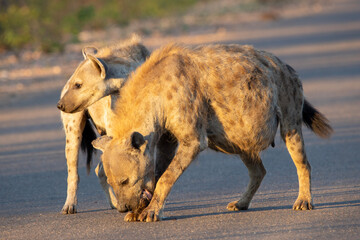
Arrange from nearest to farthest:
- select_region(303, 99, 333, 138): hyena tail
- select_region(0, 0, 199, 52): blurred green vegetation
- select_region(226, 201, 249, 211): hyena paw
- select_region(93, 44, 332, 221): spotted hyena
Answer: select_region(93, 44, 332, 221): spotted hyena, select_region(226, 201, 249, 211): hyena paw, select_region(303, 99, 333, 138): hyena tail, select_region(0, 0, 199, 52): blurred green vegetation

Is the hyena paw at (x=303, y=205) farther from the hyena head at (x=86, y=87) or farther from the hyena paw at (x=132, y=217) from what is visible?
the hyena head at (x=86, y=87)

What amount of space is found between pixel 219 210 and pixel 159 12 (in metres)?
34.7

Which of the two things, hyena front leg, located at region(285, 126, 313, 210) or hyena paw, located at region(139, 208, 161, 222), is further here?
hyena front leg, located at region(285, 126, 313, 210)

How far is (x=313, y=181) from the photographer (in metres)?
7.88

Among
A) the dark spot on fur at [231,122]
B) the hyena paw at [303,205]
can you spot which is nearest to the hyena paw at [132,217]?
the dark spot on fur at [231,122]

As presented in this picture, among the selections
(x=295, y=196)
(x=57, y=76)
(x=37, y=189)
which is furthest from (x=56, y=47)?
(x=295, y=196)

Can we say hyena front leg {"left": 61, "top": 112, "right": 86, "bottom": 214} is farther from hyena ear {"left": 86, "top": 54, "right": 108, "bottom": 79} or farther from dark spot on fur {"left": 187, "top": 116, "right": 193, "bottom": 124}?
dark spot on fur {"left": 187, "top": 116, "right": 193, "bottom": 124}

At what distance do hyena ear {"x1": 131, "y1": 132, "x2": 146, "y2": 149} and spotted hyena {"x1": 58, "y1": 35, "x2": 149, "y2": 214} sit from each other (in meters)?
0.78

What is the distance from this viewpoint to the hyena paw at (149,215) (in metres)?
6.39

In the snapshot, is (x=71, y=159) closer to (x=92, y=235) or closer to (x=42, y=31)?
(x=92, y=235)

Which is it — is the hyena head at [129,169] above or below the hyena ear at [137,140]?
below

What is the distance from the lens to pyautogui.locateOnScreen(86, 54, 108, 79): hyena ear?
22.8 ft

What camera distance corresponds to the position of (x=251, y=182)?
23.2 ft

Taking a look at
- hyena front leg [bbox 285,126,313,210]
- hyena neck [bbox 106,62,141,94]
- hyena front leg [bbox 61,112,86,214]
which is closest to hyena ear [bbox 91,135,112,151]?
hyena neck [bbox 106,62,141,94]
